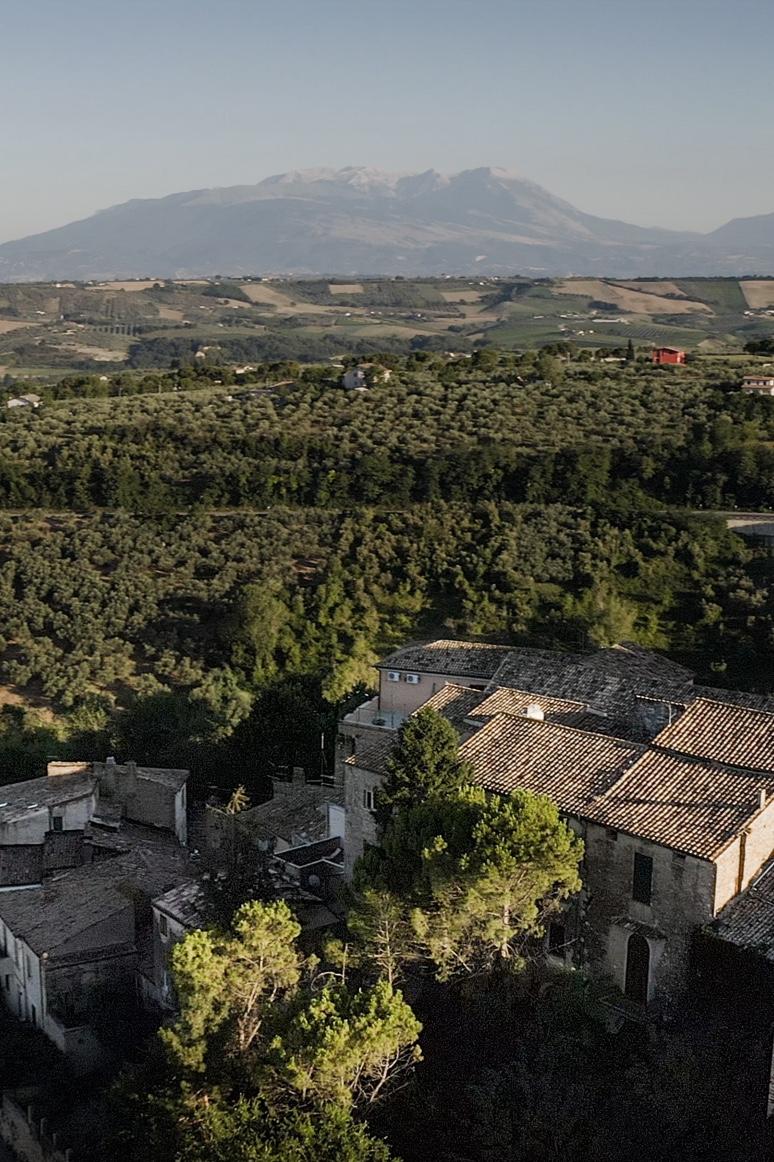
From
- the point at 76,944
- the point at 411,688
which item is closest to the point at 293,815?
the point at 411,688

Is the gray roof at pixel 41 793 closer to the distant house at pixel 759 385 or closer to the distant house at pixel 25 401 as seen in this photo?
the distant house at pixel 25 401

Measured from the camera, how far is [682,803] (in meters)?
15.7

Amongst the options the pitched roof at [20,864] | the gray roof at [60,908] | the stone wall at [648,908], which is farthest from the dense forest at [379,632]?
the pitched roof at [20,864]

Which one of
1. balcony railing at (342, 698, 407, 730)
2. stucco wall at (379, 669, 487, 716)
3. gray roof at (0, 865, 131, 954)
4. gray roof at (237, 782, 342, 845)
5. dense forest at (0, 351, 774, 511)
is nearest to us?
gray roof at (0, 865, 131, 954)

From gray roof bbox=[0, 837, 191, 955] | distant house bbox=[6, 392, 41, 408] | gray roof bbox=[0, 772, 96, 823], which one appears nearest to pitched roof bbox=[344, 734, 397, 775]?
gray roof bbox=[0, 837, 191, 955]

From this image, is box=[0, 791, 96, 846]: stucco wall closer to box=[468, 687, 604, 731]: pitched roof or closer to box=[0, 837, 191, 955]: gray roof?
box=[0, 837, 191, 955]: gray roof

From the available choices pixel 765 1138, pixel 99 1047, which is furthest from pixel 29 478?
pixel 765 1138

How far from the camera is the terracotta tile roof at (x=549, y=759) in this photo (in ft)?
54.4

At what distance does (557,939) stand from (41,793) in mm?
11931

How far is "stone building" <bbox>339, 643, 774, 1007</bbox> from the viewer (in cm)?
1488

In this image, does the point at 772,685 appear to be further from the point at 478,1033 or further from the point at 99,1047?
the point at 99,1047

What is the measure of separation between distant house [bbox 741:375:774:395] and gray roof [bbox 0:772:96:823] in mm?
29851

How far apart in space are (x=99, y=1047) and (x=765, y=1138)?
31.6 feet

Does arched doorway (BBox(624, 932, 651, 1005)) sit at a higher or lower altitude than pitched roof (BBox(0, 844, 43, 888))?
higher
